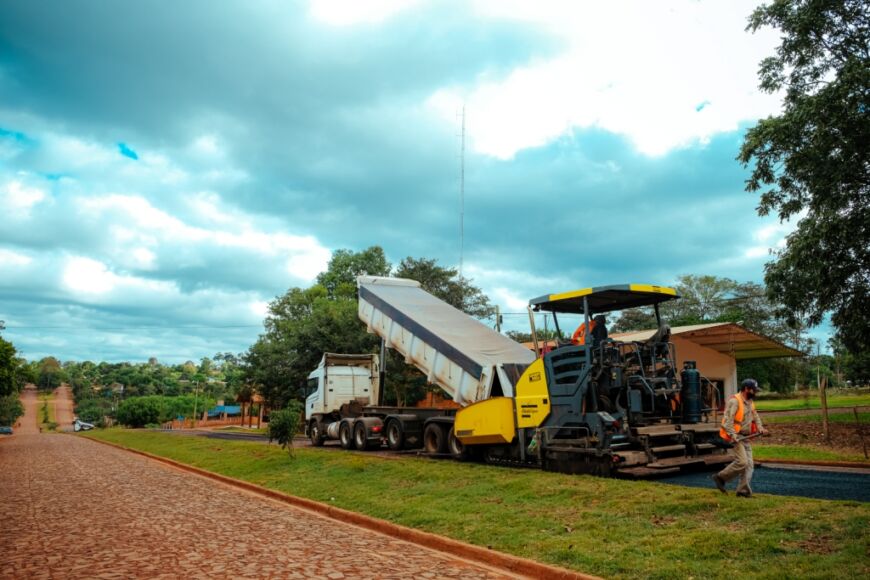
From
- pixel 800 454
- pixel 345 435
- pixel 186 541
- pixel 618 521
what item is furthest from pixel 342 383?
pixel 618 521

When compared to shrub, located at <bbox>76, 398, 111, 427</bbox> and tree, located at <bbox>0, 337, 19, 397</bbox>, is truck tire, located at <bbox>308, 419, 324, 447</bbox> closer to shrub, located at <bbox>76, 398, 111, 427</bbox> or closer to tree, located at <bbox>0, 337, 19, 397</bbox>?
tree, located at <bbox>0, 337, 19, 397</bbox>

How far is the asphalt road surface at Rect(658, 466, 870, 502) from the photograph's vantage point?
847 cm

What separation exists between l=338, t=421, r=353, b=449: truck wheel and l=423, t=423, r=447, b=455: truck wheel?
4.05m

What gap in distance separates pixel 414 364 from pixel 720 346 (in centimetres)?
1785

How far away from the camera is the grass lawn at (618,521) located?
17.9ft

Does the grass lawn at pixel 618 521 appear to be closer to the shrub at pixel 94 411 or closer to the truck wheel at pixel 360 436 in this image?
the truck wheel at pixel 360 436

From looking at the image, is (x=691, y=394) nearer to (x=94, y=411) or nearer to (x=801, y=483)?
(x=801, y=483)

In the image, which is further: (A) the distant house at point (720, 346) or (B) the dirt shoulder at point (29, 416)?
(B) the dirt shoulder at point (29, 416)

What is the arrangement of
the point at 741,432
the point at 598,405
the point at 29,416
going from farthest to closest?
the point at 29,416, the point at 598,405, the point at 741,432

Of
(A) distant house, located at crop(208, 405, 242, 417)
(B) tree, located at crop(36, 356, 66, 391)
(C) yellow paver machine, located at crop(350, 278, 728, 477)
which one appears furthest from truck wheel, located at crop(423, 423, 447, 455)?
(B) tree, located at crop(36, 356, 66, 391)

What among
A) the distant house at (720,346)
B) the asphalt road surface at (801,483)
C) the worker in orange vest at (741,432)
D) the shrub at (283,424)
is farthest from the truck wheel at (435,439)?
the distant house at (720,346)

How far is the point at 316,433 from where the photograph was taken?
22.2 metres

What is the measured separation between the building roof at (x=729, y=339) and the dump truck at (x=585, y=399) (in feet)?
38.4

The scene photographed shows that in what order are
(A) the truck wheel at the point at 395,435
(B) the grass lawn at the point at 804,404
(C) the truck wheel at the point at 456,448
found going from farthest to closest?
(B) the grass lawn at the point at 804,404
(A) the truck wheel at the point at 395,435
(C) the truck wheel at the point at 456,448
